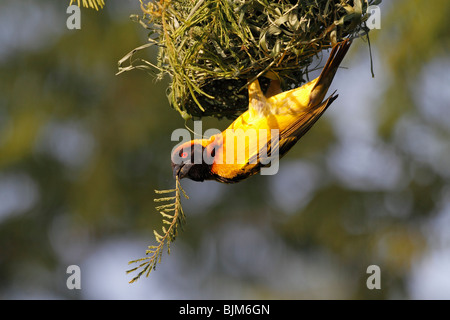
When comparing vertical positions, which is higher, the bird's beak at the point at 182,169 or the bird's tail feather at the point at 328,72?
the bird's tail feather at the point at 328,72

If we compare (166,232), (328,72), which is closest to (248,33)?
(328,72)

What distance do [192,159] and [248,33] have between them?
58 cm

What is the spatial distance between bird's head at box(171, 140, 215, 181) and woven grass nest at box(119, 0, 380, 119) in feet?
0.71

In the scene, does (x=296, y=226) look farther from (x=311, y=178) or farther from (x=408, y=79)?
(x=408, y=79)

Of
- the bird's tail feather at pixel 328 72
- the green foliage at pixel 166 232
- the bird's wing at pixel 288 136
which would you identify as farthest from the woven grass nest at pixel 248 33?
the green foliage at pixel 166 232

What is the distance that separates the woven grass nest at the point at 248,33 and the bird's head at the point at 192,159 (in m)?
0.22

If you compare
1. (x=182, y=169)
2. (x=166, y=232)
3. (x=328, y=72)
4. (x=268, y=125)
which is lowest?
(x=166, y=232)

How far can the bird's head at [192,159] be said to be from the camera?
8.02 ft

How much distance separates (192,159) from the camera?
245cm

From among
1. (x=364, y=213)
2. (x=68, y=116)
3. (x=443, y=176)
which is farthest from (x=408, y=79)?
(x=68, y=116)

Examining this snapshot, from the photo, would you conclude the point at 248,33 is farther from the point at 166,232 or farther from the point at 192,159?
the point at 166,232

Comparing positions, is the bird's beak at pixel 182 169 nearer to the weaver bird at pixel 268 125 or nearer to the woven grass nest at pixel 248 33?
the weaver bird at pixel 268 125

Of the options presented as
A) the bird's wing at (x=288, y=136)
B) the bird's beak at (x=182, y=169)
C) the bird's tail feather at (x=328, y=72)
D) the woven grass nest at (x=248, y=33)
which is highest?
the woven grass nest at (x=248, y=33)
